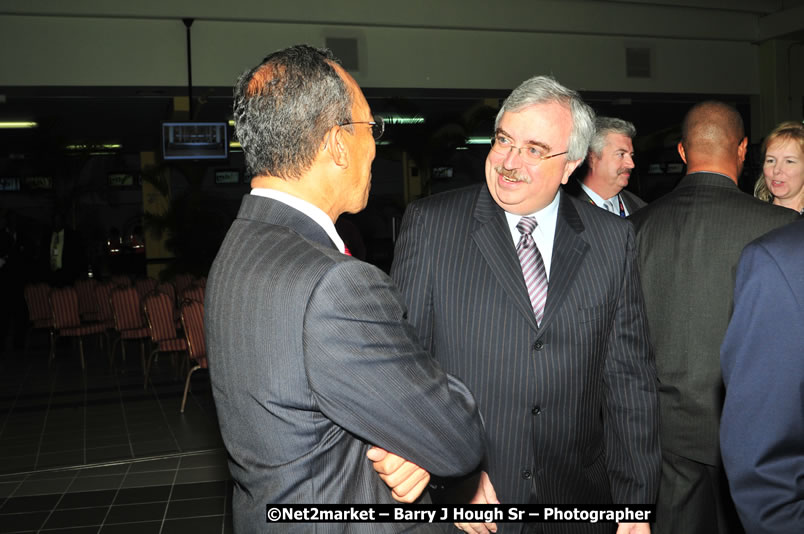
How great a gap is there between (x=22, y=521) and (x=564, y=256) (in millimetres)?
3758

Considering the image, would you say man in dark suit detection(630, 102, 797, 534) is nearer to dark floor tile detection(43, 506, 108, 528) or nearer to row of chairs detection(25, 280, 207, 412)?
dark floor tile detection(43, 506, 108, 528)

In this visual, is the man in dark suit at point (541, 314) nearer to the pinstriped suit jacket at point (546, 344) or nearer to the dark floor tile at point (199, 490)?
the pinstriped suit jacket at point (546, 344)

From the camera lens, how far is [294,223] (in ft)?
4.00

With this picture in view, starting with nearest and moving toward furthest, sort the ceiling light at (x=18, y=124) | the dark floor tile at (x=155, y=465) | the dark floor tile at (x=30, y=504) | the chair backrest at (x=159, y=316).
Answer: the dark floor tile at (x=30, y=504) < the dark floor tile at (x=155, y=465) < the chair backrest at (x=159, y=316) < the ceiling light at (x=18, y=124)

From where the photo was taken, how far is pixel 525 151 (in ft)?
6.38

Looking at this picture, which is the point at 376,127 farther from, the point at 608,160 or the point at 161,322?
the point at 161,322

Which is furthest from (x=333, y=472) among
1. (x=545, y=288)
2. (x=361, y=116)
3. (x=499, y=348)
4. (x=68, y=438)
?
(x=68, y=438)

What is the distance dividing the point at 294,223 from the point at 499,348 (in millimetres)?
790

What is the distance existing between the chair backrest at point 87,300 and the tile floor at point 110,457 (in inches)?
47.0

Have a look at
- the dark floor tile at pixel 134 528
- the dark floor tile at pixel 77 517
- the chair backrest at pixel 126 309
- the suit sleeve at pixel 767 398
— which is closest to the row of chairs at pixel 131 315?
the chair backrest at pixel 126 309

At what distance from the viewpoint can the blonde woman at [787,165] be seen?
10.7ft

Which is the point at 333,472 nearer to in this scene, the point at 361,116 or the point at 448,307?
the point at 361,116

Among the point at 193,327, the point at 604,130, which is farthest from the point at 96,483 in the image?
the point at 604,130

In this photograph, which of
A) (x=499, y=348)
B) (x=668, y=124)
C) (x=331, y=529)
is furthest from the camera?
(x=668, y=124)
